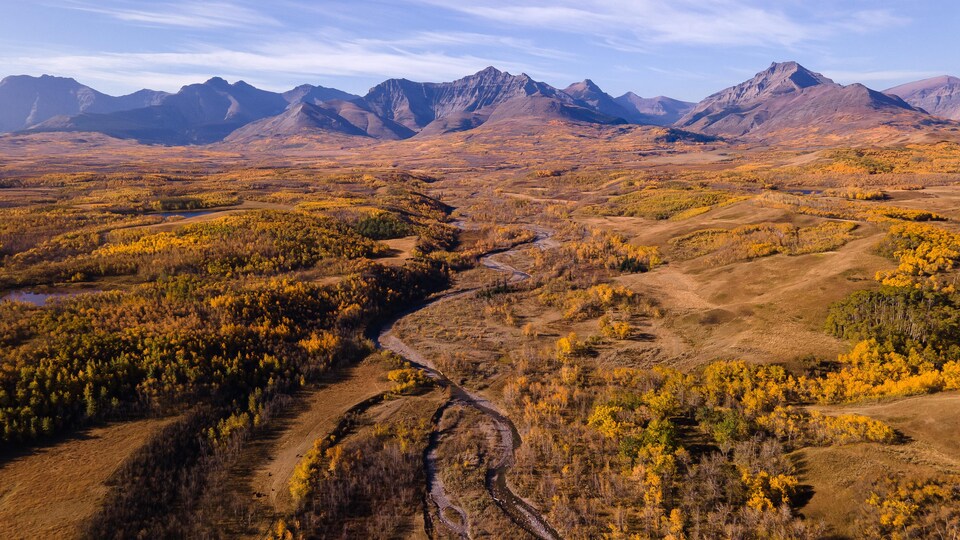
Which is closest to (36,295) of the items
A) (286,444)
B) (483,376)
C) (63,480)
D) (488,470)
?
(63,480)

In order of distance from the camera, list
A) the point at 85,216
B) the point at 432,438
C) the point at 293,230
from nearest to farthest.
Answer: the point at 432,438, the point at 293,230, the point at 85,216

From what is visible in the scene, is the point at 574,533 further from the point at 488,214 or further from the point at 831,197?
the point at 831,197

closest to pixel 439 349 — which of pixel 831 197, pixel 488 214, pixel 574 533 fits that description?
pixel 574 533

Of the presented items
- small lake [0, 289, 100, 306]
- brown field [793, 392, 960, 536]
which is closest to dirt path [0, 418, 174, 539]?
small lake [0, 289, 100, 306]

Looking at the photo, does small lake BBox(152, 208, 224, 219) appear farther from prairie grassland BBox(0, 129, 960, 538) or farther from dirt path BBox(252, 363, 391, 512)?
dirt path BBox(252, 363, 391, 512)

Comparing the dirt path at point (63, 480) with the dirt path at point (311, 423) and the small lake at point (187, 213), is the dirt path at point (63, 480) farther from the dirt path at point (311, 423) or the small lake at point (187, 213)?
the small lake at point (187, 213)

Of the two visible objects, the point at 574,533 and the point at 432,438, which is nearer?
the point at 574,533

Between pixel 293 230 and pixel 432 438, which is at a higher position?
pixel 293 230
